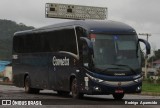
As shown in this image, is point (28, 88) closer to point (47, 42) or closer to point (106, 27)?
point (47, 42)

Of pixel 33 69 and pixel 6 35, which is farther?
pixel 6 35

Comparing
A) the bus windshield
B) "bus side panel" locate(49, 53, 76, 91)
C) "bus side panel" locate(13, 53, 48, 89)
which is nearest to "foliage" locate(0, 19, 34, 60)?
"bus side panel" locate(13, 53, 48, 89)

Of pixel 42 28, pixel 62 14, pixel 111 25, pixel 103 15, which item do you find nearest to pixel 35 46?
pixel 42 28

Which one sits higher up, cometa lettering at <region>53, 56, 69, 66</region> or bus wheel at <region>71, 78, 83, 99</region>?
Result: cometa lettering at <region>53, 56, 69, 66</region>

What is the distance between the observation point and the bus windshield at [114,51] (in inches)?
897

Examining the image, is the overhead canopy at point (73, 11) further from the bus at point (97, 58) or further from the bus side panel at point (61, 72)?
the bus at point (97, 58)

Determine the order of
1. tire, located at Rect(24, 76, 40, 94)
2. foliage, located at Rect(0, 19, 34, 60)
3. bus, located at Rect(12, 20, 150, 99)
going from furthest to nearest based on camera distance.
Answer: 1. foliage, located at Rect(0, 19, 34, 60)
2. tire, located at Rect(24, 76, 40, 94)
3. bus, located at Rect(12, 20, 150, 99)

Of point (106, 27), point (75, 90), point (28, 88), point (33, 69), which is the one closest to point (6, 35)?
point (28, 88)

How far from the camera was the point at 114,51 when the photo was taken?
2300 centimetres

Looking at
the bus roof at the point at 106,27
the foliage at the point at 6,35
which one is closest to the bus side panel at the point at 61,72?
the bus roof at the point at 106,27

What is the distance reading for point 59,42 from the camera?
2638 centimetres

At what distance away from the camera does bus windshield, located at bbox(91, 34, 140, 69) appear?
74.7ft

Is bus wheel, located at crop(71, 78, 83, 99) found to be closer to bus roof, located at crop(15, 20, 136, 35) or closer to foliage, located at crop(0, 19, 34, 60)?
bus roof, located at crop(15, 20, 136, 35)

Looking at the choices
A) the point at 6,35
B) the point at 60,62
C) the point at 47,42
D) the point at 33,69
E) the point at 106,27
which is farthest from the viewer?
the point at 6,35
